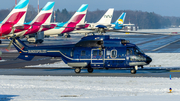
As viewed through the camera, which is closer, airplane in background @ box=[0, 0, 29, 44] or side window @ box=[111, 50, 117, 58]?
side window @ box=[111, 50, 117, 58]

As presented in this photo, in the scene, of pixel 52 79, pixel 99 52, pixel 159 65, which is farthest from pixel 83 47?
pixel 159 65

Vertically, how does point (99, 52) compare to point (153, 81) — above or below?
above

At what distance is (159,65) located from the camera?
28.6 meters

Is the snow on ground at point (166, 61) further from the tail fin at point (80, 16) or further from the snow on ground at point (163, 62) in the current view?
the tail fin at point (80, 16)

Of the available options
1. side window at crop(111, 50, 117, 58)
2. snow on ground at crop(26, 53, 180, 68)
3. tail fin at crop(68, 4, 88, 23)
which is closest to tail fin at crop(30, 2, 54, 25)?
tail fin at crop(68, 4, 88, 23)

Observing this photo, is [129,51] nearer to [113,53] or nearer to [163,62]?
[113,53]

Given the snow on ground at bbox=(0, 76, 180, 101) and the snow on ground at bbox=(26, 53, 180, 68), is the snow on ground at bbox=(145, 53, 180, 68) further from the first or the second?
the snow on ground at bbox=(0, 76, 180, 101)

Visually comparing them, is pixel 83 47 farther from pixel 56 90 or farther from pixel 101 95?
pixel 101 95

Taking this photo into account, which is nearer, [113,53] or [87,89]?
[87,89]

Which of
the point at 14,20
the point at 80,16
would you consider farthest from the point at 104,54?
the point at 80,16

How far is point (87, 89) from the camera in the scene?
16.5 metres

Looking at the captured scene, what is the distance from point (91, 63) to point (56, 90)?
24.5 feet

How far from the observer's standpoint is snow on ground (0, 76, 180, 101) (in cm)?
1419

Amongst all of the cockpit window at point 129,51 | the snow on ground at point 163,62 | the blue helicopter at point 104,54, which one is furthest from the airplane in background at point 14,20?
the cockpit window at point 129,51
